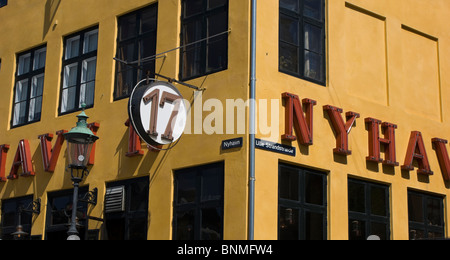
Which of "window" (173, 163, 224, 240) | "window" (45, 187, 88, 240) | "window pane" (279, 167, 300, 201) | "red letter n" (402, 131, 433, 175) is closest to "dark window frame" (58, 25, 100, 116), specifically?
"window" (45, 187, 88, 240)

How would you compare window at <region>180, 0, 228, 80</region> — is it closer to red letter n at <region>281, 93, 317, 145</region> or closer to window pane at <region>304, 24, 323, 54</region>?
red letter n at <region>281, 93, 317, 145</region>

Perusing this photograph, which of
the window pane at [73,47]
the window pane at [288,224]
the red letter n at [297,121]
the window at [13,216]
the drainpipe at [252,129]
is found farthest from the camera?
the window pane at [73,47]

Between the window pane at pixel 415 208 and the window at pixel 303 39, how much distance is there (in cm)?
390

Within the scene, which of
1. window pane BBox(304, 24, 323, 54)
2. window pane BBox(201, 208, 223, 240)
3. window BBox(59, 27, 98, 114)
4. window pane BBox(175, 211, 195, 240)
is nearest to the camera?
window pane BBox(201, 208, 223, 240)

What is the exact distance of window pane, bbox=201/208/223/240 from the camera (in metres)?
16.3

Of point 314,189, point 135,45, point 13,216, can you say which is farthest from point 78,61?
point 314,189

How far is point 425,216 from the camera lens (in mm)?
19547

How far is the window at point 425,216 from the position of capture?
63.1ft

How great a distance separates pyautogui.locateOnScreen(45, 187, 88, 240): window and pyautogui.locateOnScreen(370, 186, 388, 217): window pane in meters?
6.95

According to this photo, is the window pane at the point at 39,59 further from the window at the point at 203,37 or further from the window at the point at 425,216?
the window at the point at 425,216

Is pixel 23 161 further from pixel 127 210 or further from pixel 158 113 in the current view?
pixel 158 113

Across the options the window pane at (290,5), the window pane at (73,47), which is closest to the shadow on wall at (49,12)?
the window pane at (73,47)

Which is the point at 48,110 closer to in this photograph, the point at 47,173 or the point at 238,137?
the point at 47,173
